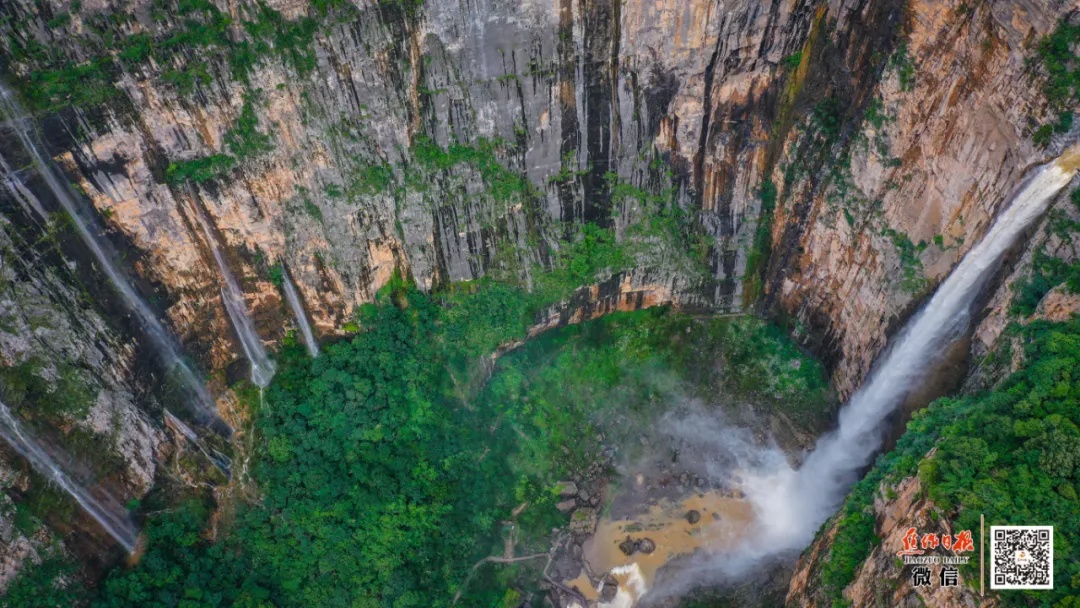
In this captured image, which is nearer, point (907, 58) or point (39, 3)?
point (39, 3)

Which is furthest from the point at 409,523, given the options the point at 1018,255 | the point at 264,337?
Result: the point at 1018,255

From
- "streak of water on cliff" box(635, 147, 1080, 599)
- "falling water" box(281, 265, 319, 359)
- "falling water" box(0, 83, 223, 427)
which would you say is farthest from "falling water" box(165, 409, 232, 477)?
"streak of water on cliff" box(635, 147, 1080, 599)

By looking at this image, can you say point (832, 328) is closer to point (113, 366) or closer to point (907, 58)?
point (907, 58)

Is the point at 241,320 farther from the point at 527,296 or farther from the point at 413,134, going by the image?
the point at 527,296

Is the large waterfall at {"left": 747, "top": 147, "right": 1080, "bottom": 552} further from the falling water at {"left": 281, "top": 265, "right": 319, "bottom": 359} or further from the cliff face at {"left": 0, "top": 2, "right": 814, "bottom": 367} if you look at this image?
the falling water at {"left": 281, "top": 265, "right": 319, "bottom": 359}

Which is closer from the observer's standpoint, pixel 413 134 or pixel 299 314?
pixel 413 134

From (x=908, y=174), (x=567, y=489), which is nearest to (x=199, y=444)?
(x=567, y=489)

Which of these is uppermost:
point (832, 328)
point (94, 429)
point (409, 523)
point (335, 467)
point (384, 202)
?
point (384, 202)
